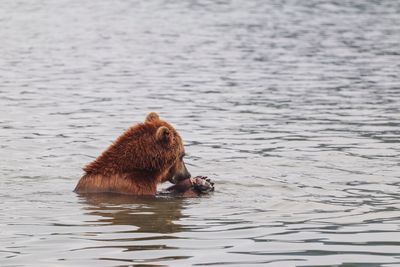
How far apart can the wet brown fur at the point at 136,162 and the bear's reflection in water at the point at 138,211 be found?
0.50 feet

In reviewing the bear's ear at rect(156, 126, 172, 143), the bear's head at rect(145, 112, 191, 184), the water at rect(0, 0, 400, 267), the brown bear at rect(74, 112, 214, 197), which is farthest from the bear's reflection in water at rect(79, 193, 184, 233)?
the bear's ear at rect(156, 126, 172, 143)

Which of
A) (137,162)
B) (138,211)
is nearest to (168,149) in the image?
(137,162)

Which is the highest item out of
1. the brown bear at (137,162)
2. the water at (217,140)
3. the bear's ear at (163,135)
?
the bear's ear at (163,135)

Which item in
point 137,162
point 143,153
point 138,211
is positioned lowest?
point 138,211

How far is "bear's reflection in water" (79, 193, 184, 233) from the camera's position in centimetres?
1256

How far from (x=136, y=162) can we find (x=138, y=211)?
38.1 inches

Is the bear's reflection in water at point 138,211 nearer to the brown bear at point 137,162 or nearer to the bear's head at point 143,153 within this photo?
the brown bear at point 137,162

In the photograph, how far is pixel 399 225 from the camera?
12.3 m

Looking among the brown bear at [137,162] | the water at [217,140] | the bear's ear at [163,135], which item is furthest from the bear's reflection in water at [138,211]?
the bear's ear at [163,135]

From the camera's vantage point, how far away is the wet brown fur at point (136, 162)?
14062 millimetres

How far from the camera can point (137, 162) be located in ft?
46.2

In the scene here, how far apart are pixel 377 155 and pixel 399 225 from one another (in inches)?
224

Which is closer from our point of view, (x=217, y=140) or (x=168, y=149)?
(x=168, y=149)

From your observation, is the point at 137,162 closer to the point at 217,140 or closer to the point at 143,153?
the point at 143,153
